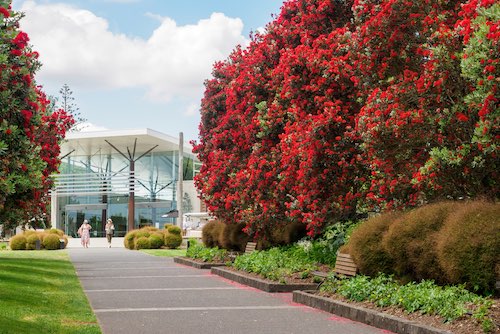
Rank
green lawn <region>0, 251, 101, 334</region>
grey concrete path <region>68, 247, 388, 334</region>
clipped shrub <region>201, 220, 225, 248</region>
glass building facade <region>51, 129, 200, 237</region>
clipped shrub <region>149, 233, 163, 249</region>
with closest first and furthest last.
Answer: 1. green lawn <region>0, 251, 101, 334</region>
2. grey concrete path <region>68, 247, 388, 334</region>
3. clipped shrub <region>201, 220, 225, 248</region>
4. clipped shrub <region>149, 233, 163, 249</region>
5. glass building facade <region>51, 129, 200, 237</region>

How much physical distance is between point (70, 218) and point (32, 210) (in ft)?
178

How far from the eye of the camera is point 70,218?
7262 cm

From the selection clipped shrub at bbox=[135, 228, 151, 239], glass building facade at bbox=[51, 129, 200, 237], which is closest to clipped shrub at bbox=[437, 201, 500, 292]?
clipped shrub at bbox=[135, 228, 151, 239]

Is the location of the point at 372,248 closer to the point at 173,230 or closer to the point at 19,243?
the point at 173,230

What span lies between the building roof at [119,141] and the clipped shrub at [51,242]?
68.8 feet

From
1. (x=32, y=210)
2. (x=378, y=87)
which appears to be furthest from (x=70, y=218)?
(x=378, y=87)

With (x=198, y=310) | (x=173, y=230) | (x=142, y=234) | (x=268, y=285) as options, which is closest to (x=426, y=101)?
(x=268, y=285)

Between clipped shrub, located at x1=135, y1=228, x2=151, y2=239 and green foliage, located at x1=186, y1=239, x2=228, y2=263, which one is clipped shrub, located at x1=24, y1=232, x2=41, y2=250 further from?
green foliage, located at x1=186, y1=239, x2=228, y2=263

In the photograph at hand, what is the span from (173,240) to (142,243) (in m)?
1.78

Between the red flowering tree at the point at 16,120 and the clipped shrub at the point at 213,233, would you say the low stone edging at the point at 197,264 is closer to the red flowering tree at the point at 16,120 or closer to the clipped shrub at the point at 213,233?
the clipped shrub at the point at 213,233

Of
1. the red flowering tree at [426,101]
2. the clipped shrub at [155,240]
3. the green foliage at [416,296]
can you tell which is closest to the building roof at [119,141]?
the clipped shrub at [155,240]

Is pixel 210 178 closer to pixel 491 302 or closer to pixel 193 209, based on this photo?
pixel 491 302

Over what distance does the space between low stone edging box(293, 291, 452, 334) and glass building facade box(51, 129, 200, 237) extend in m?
53.8

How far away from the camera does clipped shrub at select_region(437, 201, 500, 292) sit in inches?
393
